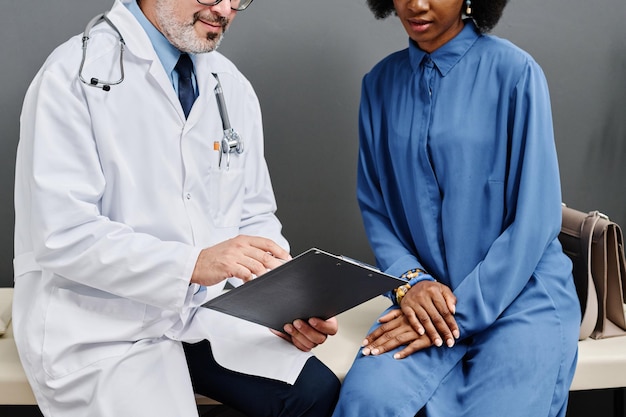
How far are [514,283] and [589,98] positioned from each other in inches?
40.6

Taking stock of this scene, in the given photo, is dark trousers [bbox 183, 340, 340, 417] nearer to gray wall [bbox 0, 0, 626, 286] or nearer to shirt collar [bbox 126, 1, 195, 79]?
shirt collar [bbox 126, 1, 195, 79]

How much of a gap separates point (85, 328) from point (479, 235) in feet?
3.14

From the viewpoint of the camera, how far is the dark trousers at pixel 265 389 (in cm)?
198

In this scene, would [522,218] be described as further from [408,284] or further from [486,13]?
[486,13]

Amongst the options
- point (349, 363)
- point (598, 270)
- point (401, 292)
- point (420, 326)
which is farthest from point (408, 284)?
point (598, 270)

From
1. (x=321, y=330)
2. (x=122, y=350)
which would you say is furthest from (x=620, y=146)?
(x=122, y=350)

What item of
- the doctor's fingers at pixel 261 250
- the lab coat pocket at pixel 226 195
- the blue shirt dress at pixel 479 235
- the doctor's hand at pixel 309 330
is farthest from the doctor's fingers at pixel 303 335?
the lab coat pocket at pixel 226 195

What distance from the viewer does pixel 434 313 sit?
6.75 ft

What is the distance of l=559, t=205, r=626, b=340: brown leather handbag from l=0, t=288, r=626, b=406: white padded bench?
5 centimetres

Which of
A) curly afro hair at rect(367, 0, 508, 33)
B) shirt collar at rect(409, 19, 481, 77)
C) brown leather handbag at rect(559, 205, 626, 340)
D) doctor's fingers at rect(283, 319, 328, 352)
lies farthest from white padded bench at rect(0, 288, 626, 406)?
curly afro hair at rect(367, 0, 508, 33)

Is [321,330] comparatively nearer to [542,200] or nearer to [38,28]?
[542,200]

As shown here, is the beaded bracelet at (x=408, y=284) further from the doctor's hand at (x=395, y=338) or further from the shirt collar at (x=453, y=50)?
the shirt collar at (x=453, y=50)

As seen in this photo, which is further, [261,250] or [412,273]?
[412,273]

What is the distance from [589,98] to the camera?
9.32 ft
